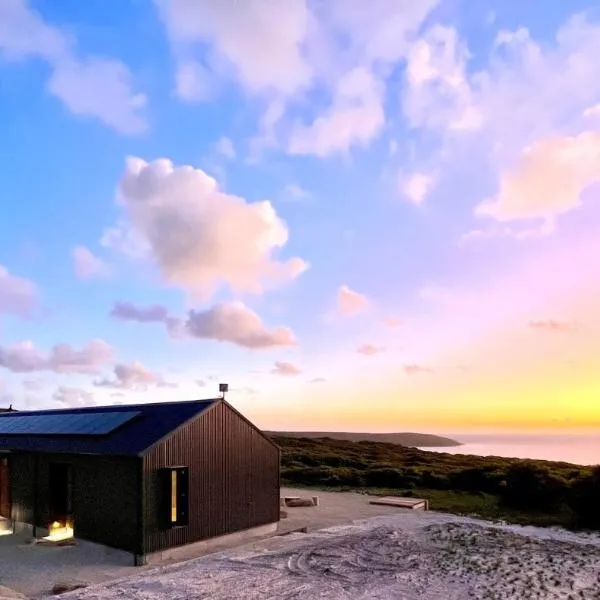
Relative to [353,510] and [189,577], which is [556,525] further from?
[189,577]

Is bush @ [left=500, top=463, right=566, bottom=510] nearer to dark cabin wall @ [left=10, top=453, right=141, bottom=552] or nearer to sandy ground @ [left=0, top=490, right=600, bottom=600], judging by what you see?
sandy ground @ [left=0, top=490, right=600, bottom=600]

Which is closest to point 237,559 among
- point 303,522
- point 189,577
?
point 189,577

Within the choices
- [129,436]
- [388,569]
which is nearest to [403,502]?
[388,569]

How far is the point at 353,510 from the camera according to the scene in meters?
25.1

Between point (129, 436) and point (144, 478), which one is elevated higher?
point (129, 436)

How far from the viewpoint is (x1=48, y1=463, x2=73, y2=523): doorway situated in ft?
62.2

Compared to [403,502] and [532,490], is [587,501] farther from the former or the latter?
[403,502]

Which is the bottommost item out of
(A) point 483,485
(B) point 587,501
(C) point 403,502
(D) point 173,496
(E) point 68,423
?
(A) point 483,485

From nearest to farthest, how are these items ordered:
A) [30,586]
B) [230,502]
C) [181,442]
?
1. [30,586]
2. [181,442]
3. [230,502]

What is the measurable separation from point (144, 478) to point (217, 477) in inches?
113

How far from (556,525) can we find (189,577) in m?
14.1

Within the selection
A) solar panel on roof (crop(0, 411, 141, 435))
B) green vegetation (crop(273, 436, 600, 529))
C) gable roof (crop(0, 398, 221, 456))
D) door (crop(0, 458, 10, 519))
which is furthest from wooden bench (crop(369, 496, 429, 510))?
door (crop(0, 458, 10, 519))

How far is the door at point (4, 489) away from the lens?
21.0 metres

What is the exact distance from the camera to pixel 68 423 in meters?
21.0
